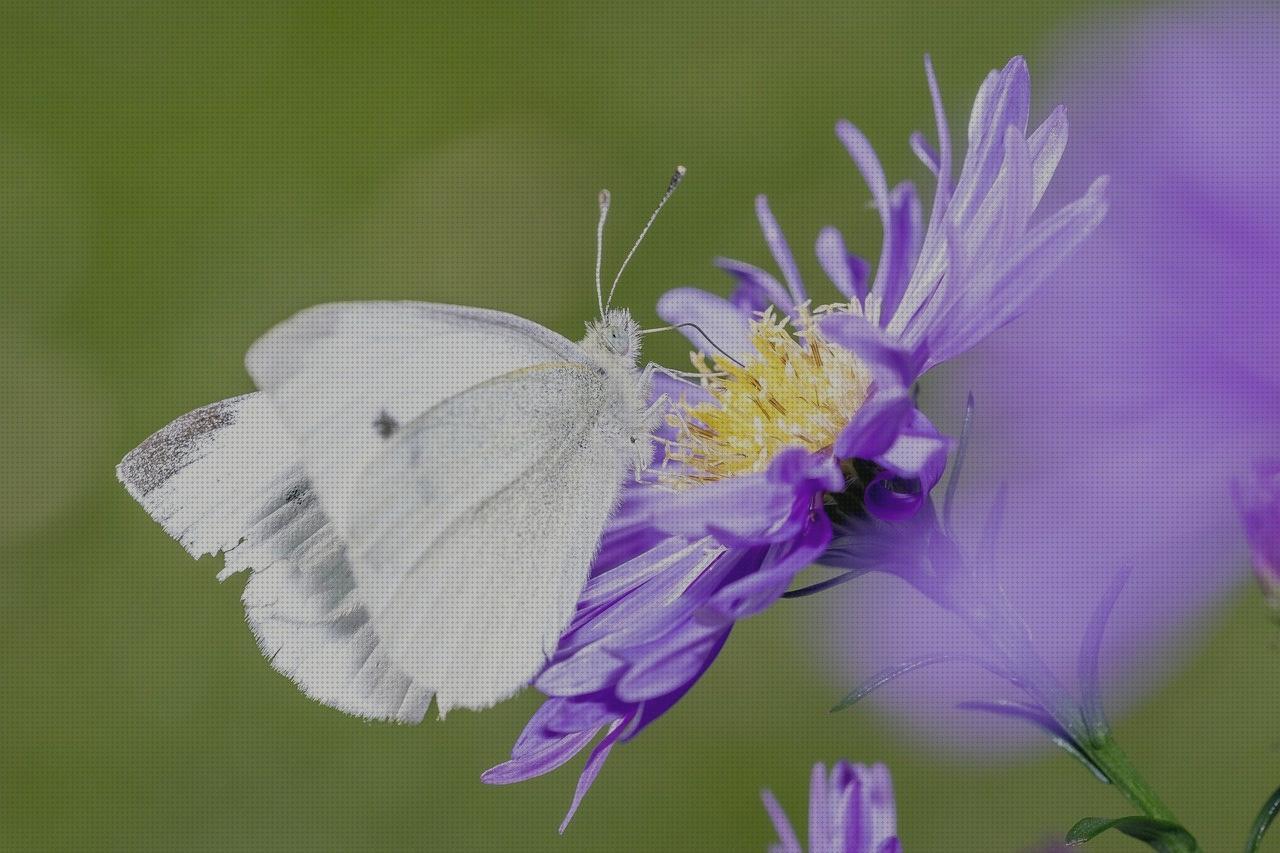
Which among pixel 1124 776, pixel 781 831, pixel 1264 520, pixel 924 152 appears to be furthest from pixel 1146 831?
pixel 924 152

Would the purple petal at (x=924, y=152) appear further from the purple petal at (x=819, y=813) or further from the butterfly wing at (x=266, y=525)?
the butterfly wing at (x=266, y=525)

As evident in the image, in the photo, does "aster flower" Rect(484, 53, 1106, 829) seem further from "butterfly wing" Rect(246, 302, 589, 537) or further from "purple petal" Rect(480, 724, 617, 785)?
"butterfly wing" Rect(246, 302, 589, 537)

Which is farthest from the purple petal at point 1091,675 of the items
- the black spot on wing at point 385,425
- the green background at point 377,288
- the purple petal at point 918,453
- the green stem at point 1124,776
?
the green background at point 377,288

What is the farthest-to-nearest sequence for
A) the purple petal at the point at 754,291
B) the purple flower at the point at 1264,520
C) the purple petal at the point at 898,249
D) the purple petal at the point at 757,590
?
the purple petal at the point at 754,291 < the purple petal at the point at 898,249 < the purple petal at the point at 757,590 < the purple flower at the point at 1264,520

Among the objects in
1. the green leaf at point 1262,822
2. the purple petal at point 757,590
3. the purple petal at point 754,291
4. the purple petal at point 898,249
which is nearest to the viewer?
the green leaf at point 1262,822

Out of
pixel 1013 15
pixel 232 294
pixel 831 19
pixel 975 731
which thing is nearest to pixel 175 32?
pixel 232 294

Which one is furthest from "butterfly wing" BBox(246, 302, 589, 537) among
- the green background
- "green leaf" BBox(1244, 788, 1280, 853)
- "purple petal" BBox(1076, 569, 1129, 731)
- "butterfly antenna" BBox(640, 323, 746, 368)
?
the green background

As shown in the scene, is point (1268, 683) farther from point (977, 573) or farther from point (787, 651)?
point (977, 573)
